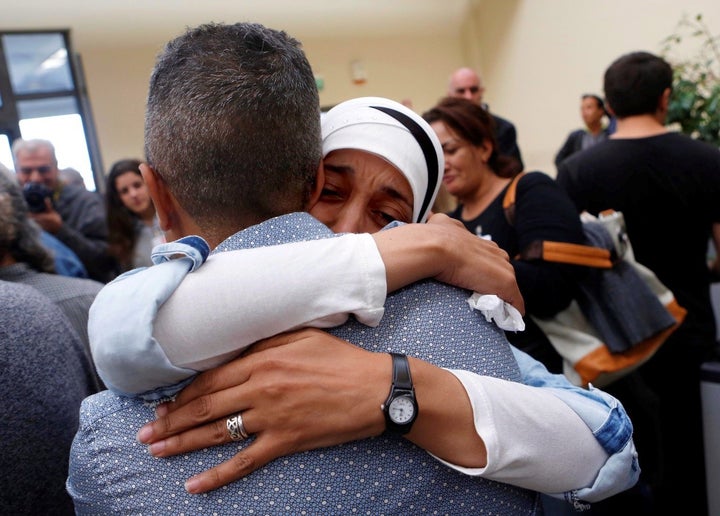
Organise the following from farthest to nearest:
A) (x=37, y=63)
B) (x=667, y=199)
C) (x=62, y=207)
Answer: (x=37, y=63), (x=62, y=207), (x=667, y=199)

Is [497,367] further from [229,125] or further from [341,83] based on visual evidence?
[341,83]

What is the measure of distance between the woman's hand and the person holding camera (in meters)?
2.33

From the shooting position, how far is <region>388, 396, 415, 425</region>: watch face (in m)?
0.70

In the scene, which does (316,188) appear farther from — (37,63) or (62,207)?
(37,63)

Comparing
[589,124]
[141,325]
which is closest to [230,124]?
[141,325]

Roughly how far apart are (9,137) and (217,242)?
691 cm

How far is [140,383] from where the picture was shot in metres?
0.68

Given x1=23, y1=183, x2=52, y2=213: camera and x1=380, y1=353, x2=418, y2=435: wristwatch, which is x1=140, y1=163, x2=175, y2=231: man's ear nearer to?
x1=380, y1=353, x2=418, y2=435: wristwatch

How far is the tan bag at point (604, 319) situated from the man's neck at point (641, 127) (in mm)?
530

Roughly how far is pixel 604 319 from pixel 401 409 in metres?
1.47

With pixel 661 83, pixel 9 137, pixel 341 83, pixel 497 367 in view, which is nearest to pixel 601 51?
pixel 341 83

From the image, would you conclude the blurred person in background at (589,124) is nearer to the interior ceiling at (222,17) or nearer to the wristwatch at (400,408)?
the interior ceiling at (222,17)

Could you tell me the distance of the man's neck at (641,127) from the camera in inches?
95.5

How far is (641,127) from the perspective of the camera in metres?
2.44
